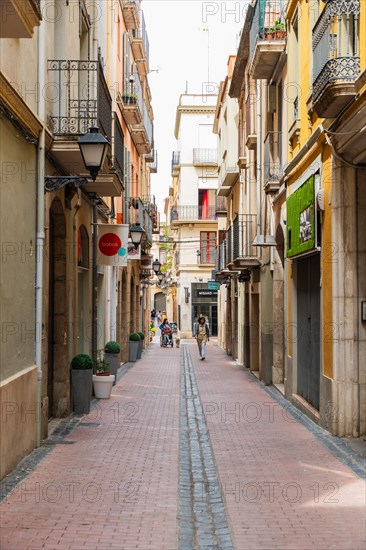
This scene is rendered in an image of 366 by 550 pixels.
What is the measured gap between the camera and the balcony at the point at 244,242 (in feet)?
71.1

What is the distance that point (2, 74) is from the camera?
795 centimetres

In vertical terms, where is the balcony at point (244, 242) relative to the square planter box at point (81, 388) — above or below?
above

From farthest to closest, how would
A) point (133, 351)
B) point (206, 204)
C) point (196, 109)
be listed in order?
1. point (196, 109)
2. point (206, 204)
3. point (133, 351)

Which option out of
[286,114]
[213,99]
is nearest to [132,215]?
[286,114]

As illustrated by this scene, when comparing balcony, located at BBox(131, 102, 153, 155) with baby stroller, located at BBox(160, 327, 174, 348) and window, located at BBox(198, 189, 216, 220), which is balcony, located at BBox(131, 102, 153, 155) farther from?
window, located at BBox(198, 189, 216, 220)

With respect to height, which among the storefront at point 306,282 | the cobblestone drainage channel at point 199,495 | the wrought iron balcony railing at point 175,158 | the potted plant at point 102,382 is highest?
the wrought iron balcony railing at point 175,158

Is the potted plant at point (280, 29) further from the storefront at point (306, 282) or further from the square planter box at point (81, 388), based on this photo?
the square planter box at point (81, 388)

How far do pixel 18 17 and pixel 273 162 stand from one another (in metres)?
12.5

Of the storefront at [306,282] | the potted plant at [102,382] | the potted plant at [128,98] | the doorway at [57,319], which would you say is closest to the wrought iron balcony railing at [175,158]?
the potted plant at [128,98]

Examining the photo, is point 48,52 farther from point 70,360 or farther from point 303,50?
point 70,360

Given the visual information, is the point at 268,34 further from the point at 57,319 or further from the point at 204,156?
the point at 204,156

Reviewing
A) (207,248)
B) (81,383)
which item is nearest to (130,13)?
(81,383)

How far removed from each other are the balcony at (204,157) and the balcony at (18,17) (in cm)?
4567

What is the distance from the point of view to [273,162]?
1844 centimetres
